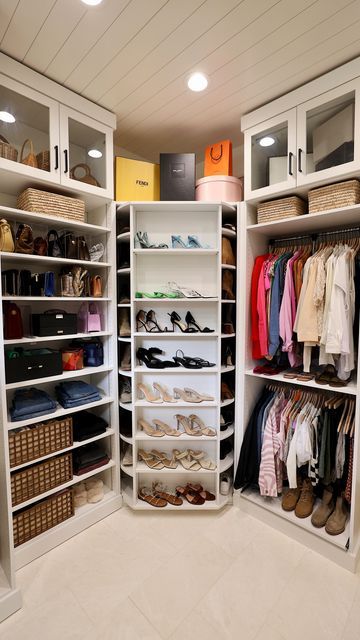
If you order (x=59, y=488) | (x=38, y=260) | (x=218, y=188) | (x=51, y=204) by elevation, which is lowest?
(x=59, y=488)

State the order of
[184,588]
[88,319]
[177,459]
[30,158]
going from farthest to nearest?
[177,459], [88,319], [30,158], [184,588]

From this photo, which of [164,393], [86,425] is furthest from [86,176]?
[86,425]

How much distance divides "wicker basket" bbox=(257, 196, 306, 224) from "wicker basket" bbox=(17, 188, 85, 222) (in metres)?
1.19

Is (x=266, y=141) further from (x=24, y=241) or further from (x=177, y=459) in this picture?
(x=177, y=459)

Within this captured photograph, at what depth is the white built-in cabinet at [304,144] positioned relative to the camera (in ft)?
5.36

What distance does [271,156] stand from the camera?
1.98 meters

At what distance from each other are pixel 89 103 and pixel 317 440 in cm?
257

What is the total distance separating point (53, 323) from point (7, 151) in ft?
3.18

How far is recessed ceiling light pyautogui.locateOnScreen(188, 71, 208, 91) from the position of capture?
168 centimetres

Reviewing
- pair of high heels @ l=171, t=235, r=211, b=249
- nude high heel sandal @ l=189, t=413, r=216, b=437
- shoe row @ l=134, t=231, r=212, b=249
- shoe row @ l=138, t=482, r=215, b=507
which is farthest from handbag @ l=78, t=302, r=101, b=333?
shoe row @ l=138, t=482, r=215, b=507

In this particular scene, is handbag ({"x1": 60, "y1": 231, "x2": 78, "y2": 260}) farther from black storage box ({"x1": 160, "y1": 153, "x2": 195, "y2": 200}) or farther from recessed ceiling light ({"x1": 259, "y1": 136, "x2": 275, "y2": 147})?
recessed ceiling light ({"x1": 259, "y1": 136, "x2": 275, "y2": 147})

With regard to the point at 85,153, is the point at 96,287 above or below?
below

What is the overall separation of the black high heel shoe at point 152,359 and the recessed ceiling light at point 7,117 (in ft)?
5.19

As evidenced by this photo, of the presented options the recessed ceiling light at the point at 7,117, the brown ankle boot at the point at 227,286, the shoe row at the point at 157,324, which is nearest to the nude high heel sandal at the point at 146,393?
the shoe row at the point at 157,324
